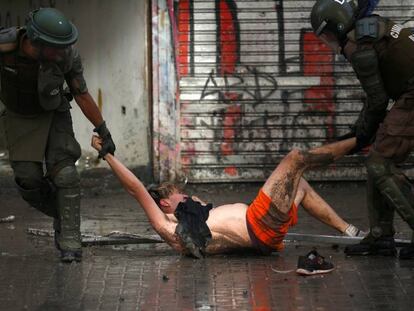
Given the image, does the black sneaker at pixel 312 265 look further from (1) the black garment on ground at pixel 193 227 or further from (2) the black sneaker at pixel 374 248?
(1) the black garment on ground at pixel 193 227

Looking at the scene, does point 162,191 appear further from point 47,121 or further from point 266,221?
→ point 47,121

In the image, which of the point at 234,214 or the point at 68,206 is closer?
the point at 234,214

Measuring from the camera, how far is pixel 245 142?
11609 mm

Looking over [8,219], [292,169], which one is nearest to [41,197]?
[292,169]

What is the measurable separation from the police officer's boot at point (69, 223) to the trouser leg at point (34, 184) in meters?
0.15

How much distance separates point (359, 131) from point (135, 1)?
421 centimetres

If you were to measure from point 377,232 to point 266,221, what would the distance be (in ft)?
2.91

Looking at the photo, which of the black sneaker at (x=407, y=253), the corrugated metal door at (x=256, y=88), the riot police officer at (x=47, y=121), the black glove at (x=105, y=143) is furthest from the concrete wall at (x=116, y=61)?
the black sneaker at (x=407, y=253)

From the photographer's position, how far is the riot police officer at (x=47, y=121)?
746 centimetres

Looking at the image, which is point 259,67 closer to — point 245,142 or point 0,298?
point 245,142

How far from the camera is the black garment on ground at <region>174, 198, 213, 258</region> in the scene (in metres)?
7.72

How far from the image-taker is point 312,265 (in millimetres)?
7238

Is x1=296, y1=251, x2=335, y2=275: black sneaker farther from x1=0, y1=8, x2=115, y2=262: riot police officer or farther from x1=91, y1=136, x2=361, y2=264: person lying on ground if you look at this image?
x1=0, y1=8, x2=115, y2=262: riot police officer

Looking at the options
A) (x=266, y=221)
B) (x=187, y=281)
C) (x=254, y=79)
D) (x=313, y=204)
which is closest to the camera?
(x=187, y=281)
